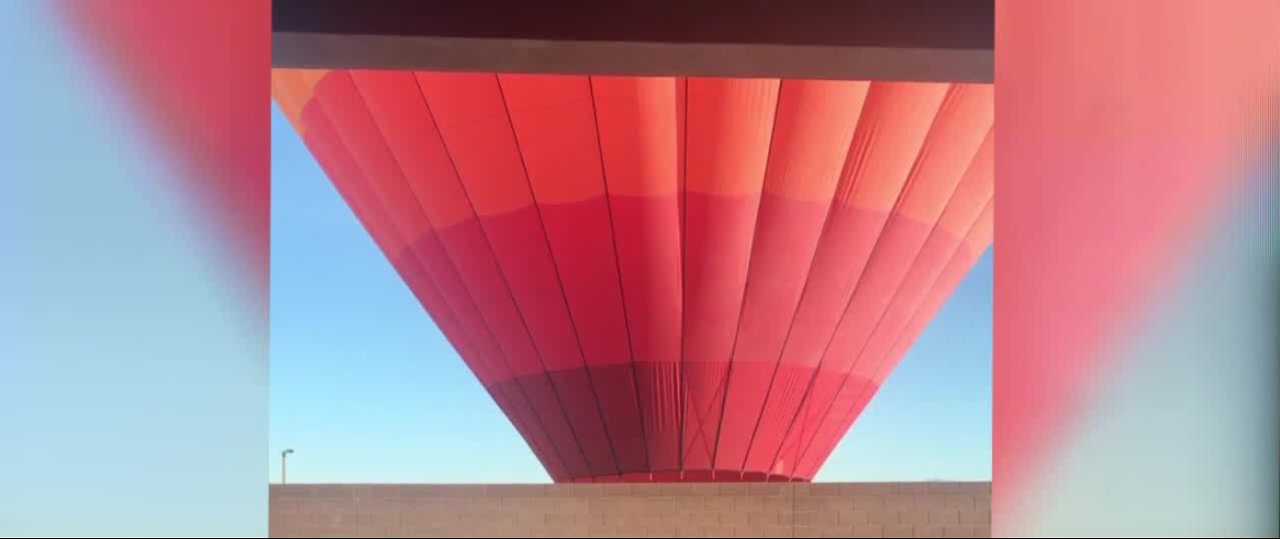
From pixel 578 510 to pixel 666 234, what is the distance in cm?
120

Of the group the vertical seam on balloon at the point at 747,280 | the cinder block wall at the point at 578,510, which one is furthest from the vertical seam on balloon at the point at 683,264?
the cinder block wall at the point at 578,510

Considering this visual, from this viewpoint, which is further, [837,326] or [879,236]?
[837,326]

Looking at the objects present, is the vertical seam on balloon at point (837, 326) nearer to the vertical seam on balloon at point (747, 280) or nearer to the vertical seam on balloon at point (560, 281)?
the vertical seam on balloon at point (747, 280)

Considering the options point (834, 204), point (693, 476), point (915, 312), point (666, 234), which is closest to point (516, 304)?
point (666, 234)

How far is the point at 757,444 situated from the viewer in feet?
16.6

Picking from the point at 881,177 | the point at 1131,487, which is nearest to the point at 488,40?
the point at 1131,487

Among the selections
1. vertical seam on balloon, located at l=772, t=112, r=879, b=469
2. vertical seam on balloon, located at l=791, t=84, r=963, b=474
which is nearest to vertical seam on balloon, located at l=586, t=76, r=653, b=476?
vertical seam on balloon, located at l=772, t=112, r=879, b=469

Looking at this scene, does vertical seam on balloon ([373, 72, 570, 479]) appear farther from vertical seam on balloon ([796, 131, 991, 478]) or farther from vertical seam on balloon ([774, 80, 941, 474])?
vertical seam on balloon ([796, 131, 991, 478])

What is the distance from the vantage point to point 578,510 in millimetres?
4164

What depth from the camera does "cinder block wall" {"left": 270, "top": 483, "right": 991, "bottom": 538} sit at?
4.14 m

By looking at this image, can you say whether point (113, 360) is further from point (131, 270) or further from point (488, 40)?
point (488, 40)

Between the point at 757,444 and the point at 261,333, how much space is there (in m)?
3.91

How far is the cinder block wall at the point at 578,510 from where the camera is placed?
4141 mm

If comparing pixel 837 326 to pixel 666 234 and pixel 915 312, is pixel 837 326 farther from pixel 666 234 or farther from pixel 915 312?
pixel 666 234
